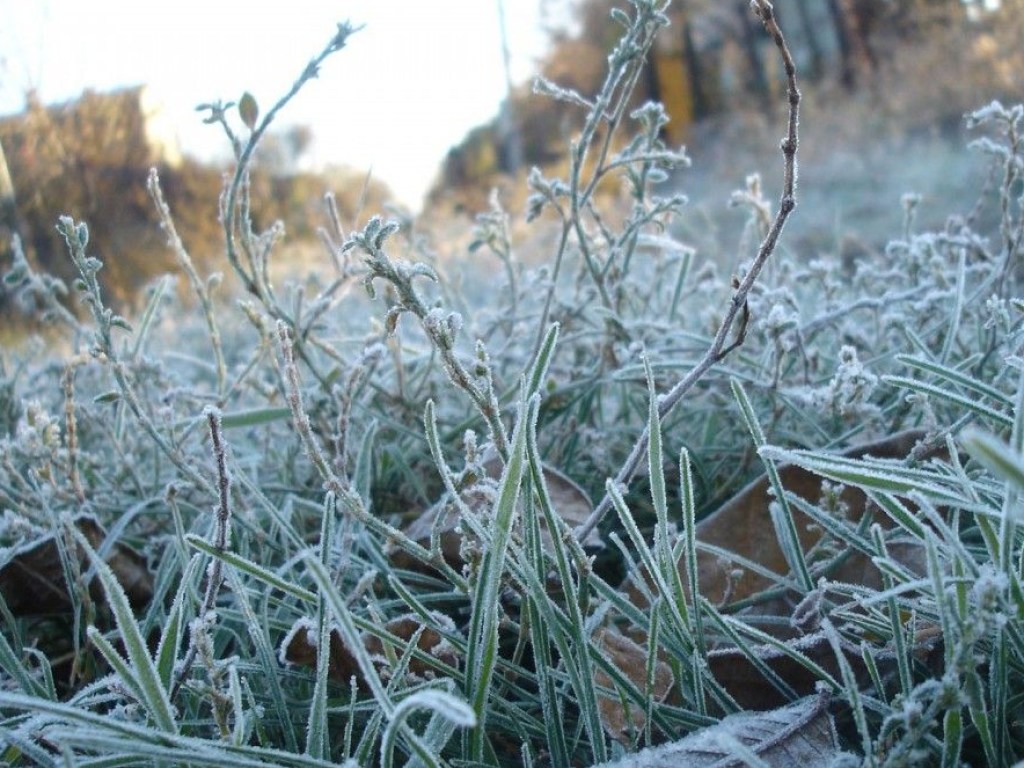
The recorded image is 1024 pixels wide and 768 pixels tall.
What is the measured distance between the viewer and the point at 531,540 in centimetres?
64

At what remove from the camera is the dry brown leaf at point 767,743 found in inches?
21.9

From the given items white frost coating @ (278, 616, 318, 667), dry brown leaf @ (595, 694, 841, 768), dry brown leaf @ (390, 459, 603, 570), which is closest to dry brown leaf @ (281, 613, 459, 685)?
white frost coating @ (278, 616, 318, 667)

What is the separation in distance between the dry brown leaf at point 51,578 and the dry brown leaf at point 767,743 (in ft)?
2.10

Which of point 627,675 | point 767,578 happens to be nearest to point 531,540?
point 627,675

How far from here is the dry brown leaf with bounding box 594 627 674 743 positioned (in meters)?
0.66

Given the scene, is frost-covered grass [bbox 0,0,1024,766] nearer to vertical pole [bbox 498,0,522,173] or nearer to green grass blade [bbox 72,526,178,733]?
green grass blade [bbox 72,526,178,733]

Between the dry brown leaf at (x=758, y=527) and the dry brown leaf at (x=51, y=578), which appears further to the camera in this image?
the dry brown leaf at (x=51, y=578)

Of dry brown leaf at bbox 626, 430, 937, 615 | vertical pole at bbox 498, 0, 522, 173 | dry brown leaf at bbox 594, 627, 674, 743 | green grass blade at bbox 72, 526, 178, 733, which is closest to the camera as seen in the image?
green grass blade at bbox 72, 526, 178, 733

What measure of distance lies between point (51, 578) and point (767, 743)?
768 millimetres

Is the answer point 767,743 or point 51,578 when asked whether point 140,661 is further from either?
point 51,578

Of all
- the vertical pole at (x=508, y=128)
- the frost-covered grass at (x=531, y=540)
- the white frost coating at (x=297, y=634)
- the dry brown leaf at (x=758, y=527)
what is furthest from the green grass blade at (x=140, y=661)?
the vertical pole at (x=508, y=128)

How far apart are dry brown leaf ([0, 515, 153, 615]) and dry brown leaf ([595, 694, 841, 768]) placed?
2.10 feet

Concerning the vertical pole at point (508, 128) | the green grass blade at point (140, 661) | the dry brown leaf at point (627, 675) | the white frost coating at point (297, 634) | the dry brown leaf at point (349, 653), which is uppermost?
the vertical pole at point (508, 128)

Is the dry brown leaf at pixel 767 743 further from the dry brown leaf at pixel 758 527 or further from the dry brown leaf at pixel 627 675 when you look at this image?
the dry brown leaf at pixel 758 527
